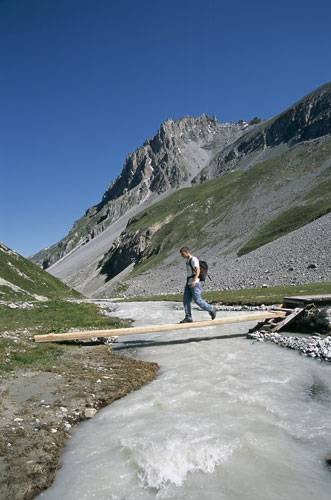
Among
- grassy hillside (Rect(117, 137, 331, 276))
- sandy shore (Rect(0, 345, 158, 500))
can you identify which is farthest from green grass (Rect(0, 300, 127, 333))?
grassy hillside (Rect(117, 137, 331, 276))

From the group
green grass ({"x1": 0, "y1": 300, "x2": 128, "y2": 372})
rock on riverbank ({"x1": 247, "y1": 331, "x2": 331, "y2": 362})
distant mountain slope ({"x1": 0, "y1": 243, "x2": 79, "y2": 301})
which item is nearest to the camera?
green grass ({"x1": 0, "y1": 300, "x2": 128, "y2": 372})

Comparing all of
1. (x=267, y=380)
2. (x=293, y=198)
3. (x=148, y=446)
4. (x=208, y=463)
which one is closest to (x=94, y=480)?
(x=148, y=446)

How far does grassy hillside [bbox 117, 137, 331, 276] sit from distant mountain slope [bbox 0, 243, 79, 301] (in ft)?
150

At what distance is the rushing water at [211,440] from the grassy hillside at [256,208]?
8611 centimetres

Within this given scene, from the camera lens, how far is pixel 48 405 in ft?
37.3

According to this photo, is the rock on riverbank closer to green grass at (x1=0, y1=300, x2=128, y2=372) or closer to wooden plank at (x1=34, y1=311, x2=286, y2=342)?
wooden plank at (x1=34, y1=311, x2=286, y2=342)

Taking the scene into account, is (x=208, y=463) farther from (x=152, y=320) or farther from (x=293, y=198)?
(x=293, y=198)

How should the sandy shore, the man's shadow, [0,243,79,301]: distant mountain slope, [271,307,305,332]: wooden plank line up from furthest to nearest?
[0,243,79,301]: distant mountain slope
[271,307,305,332]: wooden plank
the man's shadow
the sandy shore

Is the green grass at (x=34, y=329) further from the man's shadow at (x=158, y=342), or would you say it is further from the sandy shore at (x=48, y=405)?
the man's shadow at (x=158, y=342)

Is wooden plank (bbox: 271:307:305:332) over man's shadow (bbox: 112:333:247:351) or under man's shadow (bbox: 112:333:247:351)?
over

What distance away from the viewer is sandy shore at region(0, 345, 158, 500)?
7738 millimetres

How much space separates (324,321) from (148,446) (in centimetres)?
1406

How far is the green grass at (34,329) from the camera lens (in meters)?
16.2

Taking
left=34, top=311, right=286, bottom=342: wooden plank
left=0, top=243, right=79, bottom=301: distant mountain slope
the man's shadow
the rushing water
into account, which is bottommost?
the rushing water
